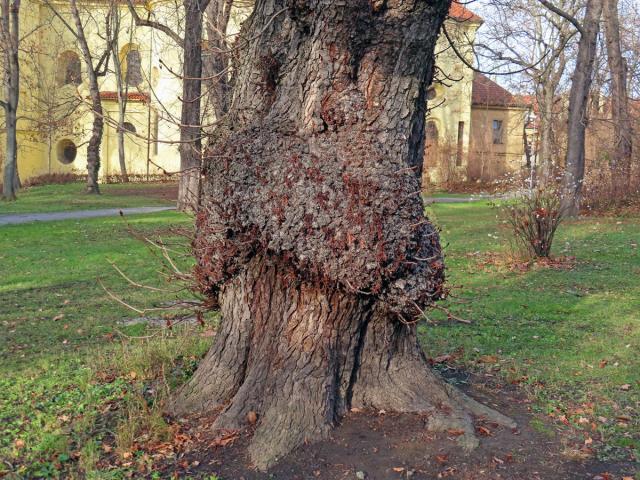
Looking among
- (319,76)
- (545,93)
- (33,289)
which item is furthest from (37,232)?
(545,93)

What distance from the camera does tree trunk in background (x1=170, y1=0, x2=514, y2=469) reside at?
146 inches

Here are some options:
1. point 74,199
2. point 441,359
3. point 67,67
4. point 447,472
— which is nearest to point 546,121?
point 74,199

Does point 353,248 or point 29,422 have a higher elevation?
point 353,248

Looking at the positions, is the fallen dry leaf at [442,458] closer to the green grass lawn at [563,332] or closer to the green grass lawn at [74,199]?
the green grass lawn at [563,332]

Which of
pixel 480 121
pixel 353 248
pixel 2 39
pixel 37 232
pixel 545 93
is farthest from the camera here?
pixel 480 121

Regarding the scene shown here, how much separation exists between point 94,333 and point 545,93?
3730 centimetres

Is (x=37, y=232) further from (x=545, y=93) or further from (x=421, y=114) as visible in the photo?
(x=545, y=93)

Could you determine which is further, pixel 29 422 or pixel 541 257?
pixel 541 257

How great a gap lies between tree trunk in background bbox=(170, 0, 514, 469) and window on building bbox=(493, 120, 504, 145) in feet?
145

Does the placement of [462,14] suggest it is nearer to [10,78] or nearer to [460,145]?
[10,78]

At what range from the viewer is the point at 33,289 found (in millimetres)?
9375

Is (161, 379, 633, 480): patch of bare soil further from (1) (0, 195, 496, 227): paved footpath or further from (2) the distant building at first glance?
(2) the distant building

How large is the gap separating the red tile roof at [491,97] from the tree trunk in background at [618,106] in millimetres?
21551

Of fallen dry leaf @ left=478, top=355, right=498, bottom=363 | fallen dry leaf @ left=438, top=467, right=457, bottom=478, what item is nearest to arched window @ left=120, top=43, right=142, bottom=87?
fallen dry leaf @ left=478, top=355, right=498, bottom=363
